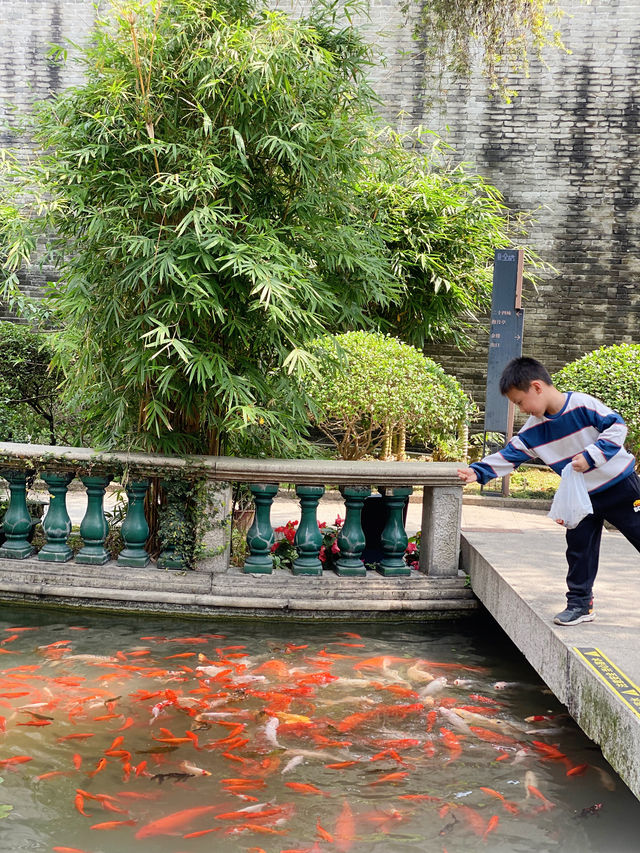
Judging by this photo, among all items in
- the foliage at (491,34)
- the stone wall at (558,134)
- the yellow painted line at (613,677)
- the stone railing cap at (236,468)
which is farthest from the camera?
the stone wall at (558,134)

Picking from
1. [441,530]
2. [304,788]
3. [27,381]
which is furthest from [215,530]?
[27,381]

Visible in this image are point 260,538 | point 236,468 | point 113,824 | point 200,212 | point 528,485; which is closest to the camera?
point 113,824

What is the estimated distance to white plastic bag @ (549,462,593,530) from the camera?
343 centimetres

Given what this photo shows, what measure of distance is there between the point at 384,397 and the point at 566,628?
5.35m

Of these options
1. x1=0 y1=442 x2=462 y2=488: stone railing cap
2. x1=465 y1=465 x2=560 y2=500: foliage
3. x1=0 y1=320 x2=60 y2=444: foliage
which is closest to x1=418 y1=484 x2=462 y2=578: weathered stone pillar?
x1=0 y1=442 x2=462 y2=488: stone railing cap

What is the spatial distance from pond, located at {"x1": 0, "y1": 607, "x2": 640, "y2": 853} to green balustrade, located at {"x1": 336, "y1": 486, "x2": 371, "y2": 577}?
0.95 feet

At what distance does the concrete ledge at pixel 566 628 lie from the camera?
2.87 meters

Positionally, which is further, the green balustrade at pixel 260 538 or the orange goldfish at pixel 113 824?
the green balustrade at pixel 260 538

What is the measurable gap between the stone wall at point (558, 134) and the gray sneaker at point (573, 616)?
8627mm

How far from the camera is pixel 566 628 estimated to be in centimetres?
349

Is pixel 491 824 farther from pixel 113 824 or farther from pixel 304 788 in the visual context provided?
pixel 113 824

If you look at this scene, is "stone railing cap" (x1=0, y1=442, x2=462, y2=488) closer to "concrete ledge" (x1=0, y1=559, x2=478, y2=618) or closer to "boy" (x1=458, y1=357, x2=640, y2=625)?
"concrete ledge" (x1=0, y1=559, x2=478, y2=618)

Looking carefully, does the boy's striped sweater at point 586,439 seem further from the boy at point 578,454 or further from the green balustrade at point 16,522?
the green balustrade at point 16,522

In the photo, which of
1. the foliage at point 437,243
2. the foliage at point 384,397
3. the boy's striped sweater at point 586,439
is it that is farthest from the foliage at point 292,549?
the foliage at point 437,243
